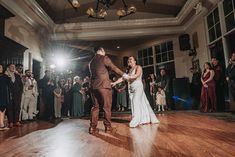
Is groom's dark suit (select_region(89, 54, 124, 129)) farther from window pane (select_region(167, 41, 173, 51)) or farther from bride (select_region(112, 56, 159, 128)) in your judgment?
window pane (select_region(167, 41, 173, 51))

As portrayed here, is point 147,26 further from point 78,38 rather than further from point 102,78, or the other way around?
point 102,78

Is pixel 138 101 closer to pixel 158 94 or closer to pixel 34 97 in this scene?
pixel 34 97

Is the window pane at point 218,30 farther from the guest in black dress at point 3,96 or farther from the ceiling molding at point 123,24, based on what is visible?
the guest in black dress at point 3,96

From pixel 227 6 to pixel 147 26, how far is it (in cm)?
307

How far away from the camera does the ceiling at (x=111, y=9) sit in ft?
22.8

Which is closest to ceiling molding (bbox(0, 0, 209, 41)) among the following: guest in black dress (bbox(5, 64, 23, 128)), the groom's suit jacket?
guest in black dress (bbox(5, 64, 23, 128))

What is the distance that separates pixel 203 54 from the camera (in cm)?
686

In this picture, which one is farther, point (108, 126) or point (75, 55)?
point (75, 55)

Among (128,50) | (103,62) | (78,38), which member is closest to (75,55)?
(78,38)

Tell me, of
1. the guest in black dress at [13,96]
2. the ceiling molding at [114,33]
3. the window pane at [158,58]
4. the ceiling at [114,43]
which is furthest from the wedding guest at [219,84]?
the guest in black dress at [13,96]

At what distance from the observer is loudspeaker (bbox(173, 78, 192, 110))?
23.3 ft

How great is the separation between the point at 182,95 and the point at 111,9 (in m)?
4.10

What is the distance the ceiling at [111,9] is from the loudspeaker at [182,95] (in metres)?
2.62

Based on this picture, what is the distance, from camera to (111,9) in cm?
779
